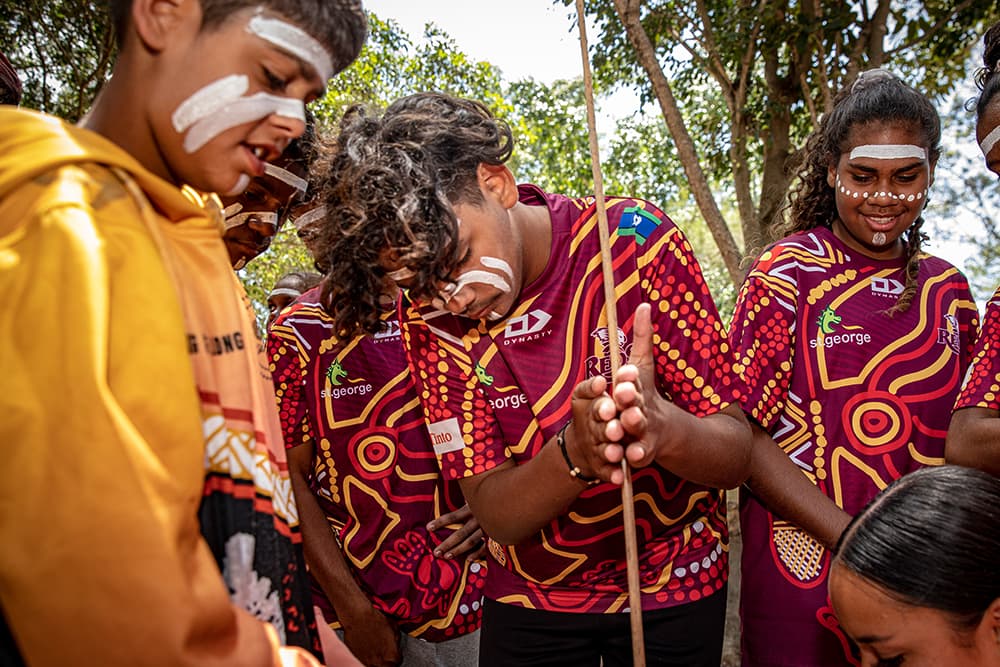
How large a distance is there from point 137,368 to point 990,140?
270cm

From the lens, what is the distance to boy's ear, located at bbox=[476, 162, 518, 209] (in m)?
2.27

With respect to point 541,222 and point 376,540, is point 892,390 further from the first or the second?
point 376,540

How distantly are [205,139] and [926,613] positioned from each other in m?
1.74

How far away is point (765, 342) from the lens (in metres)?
2.63

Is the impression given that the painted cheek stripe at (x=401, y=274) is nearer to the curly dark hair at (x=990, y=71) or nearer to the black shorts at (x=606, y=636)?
the black shorts at (x=606, y=636)

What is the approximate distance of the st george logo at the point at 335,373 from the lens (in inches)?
117

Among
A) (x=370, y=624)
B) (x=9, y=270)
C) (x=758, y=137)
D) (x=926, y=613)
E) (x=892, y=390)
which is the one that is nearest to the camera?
(x=9, y=270)

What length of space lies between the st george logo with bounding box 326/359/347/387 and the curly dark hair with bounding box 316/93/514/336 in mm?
598

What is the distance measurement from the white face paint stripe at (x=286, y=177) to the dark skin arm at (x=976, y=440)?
2.05 metres

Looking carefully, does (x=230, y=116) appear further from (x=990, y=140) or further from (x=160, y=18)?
(x=990, y=140)

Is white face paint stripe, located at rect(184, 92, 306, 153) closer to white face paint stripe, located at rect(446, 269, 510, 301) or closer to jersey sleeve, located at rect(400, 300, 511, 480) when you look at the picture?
white face paint stripe, located at rect(446, 269, 510, 301)

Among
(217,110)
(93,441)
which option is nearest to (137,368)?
(93,441)

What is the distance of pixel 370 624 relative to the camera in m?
2.89

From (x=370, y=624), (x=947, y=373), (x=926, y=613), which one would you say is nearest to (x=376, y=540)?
(x=370, y=624)
